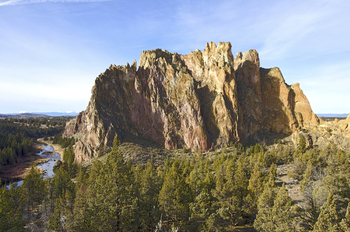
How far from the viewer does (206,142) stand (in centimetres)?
10975

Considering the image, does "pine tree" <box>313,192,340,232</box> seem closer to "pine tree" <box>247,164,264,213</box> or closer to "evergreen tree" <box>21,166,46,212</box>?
"pine tree" <box>247,164,264,213</box>

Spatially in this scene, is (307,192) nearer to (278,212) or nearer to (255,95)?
(278,212)

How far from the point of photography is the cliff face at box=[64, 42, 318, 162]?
108m

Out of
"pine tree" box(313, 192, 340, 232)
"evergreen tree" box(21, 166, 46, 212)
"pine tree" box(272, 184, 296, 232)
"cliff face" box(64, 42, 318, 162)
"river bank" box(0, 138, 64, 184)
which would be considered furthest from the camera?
"cliff face" box(64, 42, 318, 162)

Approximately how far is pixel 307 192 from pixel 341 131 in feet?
296

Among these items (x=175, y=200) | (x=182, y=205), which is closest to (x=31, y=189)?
(x=175, y=200)

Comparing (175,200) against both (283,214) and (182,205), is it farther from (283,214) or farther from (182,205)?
(283,214)

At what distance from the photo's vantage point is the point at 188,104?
11406 centimetres

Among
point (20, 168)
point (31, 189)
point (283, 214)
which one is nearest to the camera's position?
point (283, 214)

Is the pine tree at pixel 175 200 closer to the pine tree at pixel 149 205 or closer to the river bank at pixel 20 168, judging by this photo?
the pine tree at pixel 149 205

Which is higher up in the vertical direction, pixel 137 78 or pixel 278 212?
pixel 137 78

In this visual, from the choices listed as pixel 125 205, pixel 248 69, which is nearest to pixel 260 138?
pixel 248 69

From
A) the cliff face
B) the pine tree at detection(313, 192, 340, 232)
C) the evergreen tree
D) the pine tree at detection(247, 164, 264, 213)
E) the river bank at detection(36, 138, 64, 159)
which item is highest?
the cliff face

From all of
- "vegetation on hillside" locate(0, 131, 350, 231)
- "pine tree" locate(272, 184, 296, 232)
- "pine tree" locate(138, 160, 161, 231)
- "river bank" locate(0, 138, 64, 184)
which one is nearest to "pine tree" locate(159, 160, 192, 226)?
"vegetation on hillside" locate(0, 131, 350, 231)
